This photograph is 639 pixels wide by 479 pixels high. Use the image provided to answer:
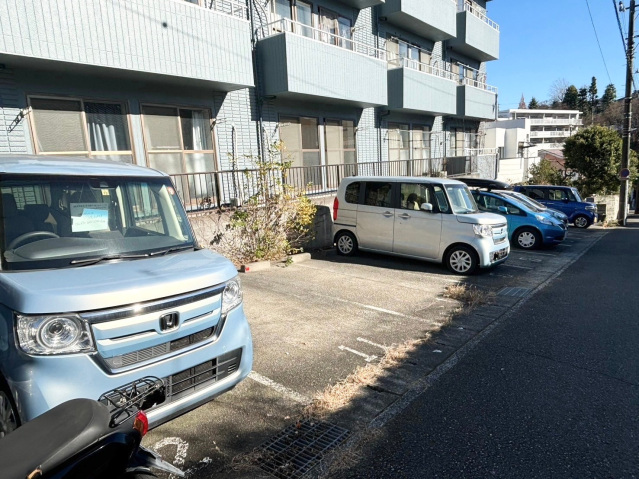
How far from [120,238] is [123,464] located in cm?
189

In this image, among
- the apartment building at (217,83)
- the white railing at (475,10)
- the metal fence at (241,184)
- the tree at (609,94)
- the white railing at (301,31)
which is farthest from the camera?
the tree at (609,94)

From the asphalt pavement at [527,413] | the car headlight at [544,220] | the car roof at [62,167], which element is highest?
the car roof at [62,167]

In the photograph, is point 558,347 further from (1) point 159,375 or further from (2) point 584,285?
(1) point 159,375

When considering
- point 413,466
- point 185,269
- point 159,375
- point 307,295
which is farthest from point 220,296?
point 307,295

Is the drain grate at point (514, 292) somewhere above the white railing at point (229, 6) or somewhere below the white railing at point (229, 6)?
below

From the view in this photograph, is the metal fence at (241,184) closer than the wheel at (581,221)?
Yes

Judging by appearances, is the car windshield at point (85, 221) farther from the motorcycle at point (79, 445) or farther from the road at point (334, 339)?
the road at point (334, 339)

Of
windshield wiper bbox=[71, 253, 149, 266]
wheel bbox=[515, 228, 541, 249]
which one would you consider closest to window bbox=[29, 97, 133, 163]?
windshield wiper bbox=[71, 253, 149, 266]

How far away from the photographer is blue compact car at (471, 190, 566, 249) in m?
10.8

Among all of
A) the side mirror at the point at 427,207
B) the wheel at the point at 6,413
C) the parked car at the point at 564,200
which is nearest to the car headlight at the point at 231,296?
the wheel at the point at 6,413

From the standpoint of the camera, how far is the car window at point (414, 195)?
8094 mm

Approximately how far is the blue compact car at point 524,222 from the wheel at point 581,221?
590cm

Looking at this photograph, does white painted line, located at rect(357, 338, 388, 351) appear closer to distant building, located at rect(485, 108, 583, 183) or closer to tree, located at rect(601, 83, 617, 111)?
distant building, located at rect(485, 108, 583, 183)

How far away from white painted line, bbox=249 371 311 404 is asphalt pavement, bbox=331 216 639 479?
0.75 metres
